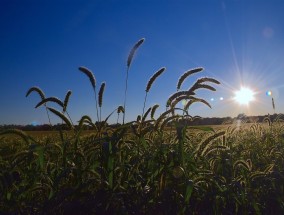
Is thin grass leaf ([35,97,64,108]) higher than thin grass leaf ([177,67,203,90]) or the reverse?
the reverse

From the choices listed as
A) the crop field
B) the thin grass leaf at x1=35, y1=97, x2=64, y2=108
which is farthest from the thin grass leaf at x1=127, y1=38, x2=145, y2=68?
the thin grass leaf at x1=35, y1=97, x2=64, y2=108

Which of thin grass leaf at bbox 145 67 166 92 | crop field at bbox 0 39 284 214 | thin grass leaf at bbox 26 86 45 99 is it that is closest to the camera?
crop field at bbox 0 39 284 214

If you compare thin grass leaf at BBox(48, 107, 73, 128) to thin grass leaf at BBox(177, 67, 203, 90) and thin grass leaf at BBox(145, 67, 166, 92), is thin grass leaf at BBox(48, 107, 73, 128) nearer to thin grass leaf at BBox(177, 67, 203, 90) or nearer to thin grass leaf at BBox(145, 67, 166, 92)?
thin grass leaf at BBox(145, 67, 166, 92)

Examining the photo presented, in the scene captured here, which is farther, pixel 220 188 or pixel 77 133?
pixel 77 133

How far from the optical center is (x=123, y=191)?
3441 mm

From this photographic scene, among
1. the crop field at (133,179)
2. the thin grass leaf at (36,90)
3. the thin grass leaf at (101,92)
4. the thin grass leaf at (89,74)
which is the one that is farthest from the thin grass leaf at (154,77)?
the thin grass leaf at (36,90)

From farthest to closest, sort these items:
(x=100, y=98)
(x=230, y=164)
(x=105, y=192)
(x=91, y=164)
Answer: (x=230, y=164) < (x=100, y=98) < (x=91, y=164) < (x=105, y=192)

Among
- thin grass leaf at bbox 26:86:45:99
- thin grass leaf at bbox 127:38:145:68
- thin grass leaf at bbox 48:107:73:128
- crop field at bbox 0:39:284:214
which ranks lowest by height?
crop field at bbox 0:39:284:214

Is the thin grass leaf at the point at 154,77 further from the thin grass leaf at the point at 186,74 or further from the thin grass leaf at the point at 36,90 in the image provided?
the thin grass leaf at the point at 36,90

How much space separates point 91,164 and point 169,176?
0.80m

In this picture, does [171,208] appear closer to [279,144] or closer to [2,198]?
[2,198]

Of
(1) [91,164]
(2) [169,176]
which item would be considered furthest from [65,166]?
(2) [169,176]

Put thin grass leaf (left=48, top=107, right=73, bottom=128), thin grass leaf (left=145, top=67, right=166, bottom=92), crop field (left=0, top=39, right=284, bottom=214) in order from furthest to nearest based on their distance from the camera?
thin grass leaf (left=145, top=67, right=166, bottom=92) < thin grass leaf (left=48, top=107, right=73, bottom=128) < crop field (left=0, top=39, right=284, bottom=214)

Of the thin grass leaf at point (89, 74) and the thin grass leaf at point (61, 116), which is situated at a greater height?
the thin grass leaf at point (89, 74)
